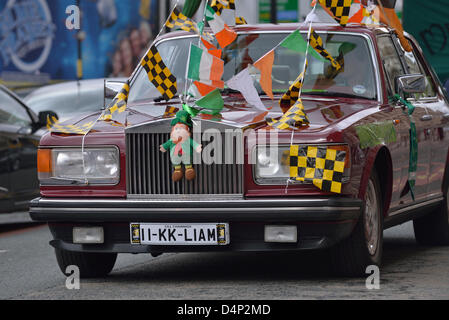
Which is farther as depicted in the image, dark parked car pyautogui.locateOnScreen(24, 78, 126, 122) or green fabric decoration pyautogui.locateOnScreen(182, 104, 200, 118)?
dark parked car pyautogui.locateOnScreen(24, 78, 126, 122)

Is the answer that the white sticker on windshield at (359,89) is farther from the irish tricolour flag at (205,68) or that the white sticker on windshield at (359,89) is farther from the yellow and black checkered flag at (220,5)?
the yellow and black checkered flag at (220,5)

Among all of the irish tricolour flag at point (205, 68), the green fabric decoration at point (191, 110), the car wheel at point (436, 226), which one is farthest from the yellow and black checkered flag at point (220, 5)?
the car wheel at point (436, 226)

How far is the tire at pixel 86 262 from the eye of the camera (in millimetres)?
8070

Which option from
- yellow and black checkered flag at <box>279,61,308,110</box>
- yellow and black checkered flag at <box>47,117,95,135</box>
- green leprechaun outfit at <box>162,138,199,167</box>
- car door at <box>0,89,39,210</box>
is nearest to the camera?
green leprechaun outfit at <box>162,138,199,167</box>

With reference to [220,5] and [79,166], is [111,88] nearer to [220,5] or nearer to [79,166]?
[220,5]

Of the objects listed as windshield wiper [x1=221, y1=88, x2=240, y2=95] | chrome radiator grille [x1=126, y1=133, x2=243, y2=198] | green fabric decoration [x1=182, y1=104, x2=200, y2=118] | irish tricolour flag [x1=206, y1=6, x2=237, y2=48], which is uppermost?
irish tricolour flag [x1=206, y1=6, x2=237, y2=48]

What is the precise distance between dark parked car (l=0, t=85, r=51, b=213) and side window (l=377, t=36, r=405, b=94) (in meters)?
4.32

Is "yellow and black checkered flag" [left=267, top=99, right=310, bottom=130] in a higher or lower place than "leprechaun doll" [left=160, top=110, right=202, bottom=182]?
higher

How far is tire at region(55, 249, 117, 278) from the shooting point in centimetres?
807

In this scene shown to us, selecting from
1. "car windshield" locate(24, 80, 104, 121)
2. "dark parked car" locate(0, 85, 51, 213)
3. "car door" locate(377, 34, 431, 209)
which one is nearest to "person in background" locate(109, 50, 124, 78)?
"car windshield" locate(24, 80, 104, 121)

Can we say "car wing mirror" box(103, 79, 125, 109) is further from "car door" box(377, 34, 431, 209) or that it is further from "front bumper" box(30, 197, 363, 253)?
"car door" box(377, 34, 431, 209)

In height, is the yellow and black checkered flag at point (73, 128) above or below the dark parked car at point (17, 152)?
above

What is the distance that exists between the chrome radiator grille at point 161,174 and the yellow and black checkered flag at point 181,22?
187 centimetres
